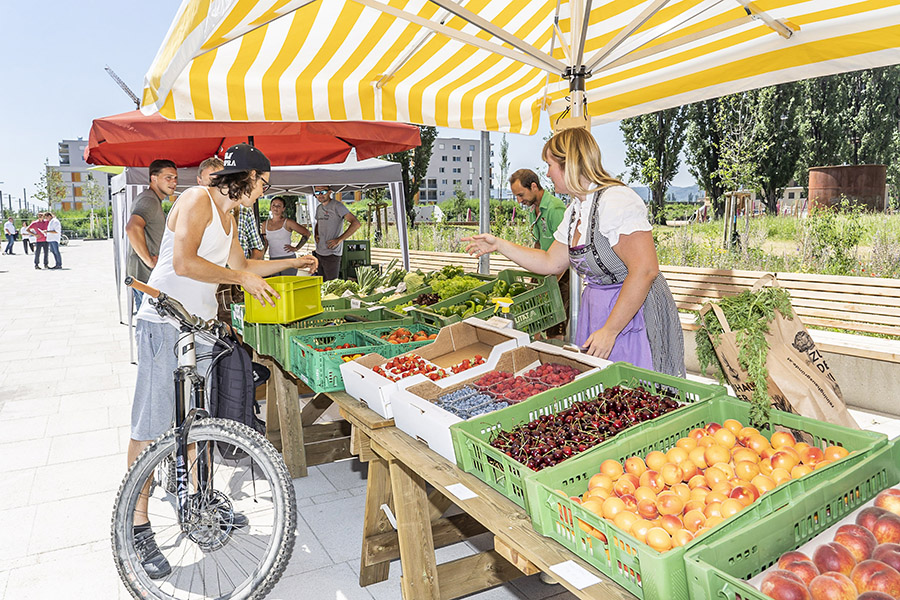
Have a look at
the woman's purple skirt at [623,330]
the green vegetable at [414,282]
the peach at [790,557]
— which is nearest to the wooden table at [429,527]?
the peach at [790,557]

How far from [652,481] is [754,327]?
68 centimetres

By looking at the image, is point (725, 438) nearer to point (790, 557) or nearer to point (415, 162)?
point (790, 557)

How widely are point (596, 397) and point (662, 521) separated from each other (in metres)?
0.79

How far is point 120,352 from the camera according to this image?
7863 mm

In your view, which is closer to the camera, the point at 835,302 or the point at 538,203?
the point at 538,203

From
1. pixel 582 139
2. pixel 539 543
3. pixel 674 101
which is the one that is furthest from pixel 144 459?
pixel 674 101

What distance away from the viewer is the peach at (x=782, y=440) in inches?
65.5

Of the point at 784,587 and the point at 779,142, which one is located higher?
the point at 779,142

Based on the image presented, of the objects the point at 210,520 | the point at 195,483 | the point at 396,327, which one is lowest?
the point at 210,520

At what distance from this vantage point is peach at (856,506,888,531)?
134cm

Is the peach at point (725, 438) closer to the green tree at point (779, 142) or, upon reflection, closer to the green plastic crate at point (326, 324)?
the green plastic crate at point (326, 324)

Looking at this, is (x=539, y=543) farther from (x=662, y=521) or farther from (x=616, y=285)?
(x=616, y=285)

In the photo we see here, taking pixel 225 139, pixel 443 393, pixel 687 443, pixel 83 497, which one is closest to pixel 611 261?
pixel 443 393

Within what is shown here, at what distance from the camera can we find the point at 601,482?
1.55 meters
